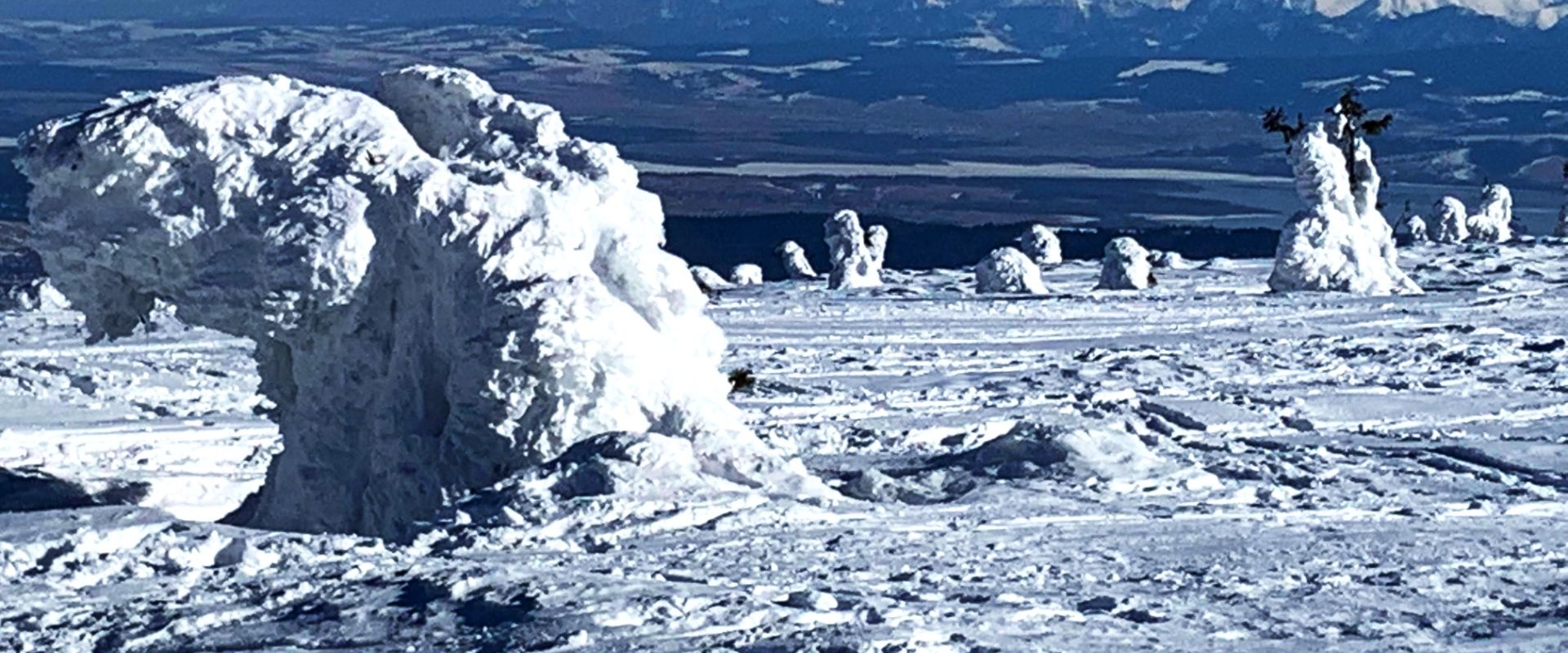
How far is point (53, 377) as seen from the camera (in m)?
19.2

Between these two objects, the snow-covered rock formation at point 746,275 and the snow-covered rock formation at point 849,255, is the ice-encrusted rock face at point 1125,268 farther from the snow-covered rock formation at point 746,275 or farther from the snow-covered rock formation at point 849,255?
the snow-covered rock formation at point 746,275

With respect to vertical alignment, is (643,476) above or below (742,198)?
above

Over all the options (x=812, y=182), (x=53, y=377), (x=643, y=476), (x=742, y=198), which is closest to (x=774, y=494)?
(x=643, y=476)

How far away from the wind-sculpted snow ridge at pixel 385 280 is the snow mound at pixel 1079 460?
1.21 m

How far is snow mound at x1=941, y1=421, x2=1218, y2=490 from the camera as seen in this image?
11500 mm

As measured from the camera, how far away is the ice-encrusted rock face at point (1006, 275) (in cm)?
3366

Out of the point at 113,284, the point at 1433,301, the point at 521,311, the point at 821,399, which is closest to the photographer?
the point at 521,311

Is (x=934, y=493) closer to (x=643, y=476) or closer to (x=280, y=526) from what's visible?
(x=643, y=476)

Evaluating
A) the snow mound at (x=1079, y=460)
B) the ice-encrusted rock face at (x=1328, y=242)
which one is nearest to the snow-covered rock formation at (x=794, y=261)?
the ice-encrusted rock face at (x=1328, y=242)

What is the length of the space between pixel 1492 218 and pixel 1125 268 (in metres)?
19.9

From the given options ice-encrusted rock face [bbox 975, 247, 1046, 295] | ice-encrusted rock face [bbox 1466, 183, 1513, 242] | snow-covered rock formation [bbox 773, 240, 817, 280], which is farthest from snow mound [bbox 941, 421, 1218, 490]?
ice-encrusted rock face [bbox 1466, 183, 1513, 242]

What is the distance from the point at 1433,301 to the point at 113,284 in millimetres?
19167

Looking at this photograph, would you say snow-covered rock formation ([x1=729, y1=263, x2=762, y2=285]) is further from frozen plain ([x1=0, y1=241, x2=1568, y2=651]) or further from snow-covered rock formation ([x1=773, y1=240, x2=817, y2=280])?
frozen plain ([x1=0, y1=241, x2=1568, y2=651])

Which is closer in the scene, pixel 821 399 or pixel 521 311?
pixel 521 311
